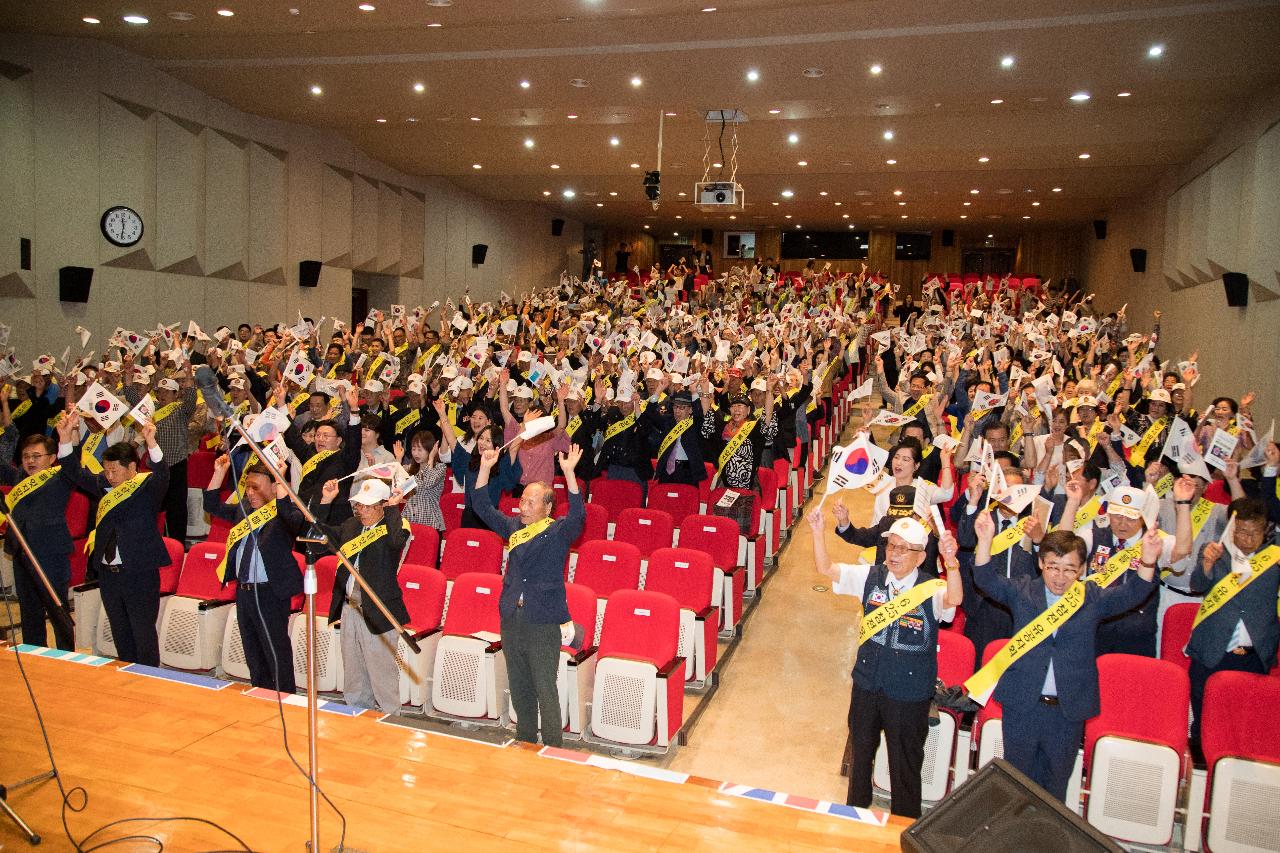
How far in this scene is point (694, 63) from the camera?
479 inches

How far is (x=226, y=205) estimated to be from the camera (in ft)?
52.9

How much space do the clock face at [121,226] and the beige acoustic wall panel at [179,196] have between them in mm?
440

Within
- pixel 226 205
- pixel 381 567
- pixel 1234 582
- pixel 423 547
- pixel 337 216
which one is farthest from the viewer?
pixel 337 216

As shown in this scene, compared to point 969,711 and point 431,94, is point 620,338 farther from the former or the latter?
point 969,711

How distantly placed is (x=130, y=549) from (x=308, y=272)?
43.1ft

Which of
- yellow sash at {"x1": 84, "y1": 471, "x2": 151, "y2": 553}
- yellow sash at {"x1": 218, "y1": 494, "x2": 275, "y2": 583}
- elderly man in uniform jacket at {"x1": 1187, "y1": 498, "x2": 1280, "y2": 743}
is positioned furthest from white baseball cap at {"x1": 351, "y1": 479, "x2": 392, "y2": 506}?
elderly man in uniform jacket at {"x1": 1187, "y1": 498, "x2": 1280, "y2": 743}

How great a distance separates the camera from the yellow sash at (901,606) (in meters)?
4.30

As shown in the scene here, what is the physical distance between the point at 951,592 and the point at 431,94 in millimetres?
12295

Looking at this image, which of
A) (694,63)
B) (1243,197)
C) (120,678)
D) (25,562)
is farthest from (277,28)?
(1243,197)

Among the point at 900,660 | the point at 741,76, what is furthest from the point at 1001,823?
the point at 741,76

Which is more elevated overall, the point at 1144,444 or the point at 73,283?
the point at 73,283

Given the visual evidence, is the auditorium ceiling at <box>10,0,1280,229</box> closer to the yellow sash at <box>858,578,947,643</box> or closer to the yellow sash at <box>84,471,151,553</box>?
the yellow sash at <box>84,471,151,553</box>

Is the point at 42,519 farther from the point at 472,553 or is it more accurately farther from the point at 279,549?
the point at 472,553

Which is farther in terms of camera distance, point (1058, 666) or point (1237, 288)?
point (1237, 288)
